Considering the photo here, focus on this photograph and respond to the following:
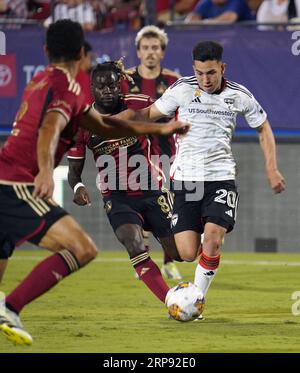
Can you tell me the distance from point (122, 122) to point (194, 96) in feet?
5.56

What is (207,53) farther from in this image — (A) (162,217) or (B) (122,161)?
(A) (162,217)

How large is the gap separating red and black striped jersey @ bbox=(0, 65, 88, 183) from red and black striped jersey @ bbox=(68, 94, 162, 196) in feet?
8.08

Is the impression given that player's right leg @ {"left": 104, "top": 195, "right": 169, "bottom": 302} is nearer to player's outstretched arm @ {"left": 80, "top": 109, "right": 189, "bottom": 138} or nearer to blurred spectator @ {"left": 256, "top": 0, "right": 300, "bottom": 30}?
player's outstretched arm @ {"left": 80, "top": 109, "right": 189, "bottom": 138}

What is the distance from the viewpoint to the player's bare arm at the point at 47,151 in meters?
7.11

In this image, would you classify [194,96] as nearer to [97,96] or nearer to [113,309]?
[97,96]

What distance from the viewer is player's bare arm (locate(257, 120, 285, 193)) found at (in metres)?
8.77

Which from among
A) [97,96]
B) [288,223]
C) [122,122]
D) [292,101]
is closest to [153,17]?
[292,101]

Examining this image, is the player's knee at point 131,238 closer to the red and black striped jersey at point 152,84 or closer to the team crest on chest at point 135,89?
the red and black striped jersey at point 152,84

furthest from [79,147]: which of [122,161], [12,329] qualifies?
[12,329]

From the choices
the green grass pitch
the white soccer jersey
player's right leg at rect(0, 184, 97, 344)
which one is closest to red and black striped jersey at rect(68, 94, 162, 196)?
the white soccer jersey

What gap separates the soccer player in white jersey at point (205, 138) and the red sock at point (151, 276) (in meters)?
0.43

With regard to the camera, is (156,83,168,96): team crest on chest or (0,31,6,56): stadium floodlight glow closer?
(156,83,168,96): team crest on chest

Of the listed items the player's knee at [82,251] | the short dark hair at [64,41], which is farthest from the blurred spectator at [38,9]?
the player's knee at [82,251]

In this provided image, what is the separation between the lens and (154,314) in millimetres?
9766
